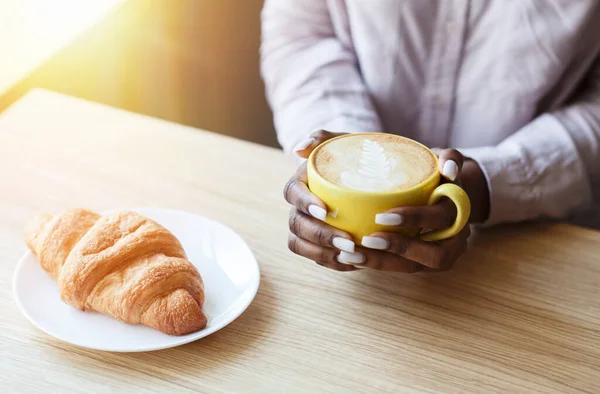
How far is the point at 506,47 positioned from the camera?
0.98 meters

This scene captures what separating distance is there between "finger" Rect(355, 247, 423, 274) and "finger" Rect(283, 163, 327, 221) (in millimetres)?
55

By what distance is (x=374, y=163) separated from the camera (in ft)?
2.10

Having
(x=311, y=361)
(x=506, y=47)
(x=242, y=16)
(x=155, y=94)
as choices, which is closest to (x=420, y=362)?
(x=311, y=361)

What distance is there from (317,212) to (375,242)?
2.4 inches

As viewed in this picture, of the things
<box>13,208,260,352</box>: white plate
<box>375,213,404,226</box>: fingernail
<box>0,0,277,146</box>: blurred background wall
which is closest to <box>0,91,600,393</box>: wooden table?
<box>13,208,260,352</box>: white plate

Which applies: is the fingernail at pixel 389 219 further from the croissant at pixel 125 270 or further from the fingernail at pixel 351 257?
the croissant at pixel 125 270

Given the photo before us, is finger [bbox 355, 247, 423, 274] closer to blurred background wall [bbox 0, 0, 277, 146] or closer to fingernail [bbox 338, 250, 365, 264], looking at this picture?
fingernail [bbox 338, 250, 365, 264]

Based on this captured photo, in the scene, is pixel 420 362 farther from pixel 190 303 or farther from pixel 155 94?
pixel 155 94

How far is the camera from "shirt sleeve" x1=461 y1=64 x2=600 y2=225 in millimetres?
852

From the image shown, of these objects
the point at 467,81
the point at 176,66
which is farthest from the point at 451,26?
the point at 176,66

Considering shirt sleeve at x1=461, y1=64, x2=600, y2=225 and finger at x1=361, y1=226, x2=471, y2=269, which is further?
shirt sleeve at x1=461, y1=64, x2=600, y2=225

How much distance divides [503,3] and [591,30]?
0.44 feet

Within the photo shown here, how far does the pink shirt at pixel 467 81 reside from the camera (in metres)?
0.90

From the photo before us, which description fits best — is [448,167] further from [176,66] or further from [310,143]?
[176,66]
